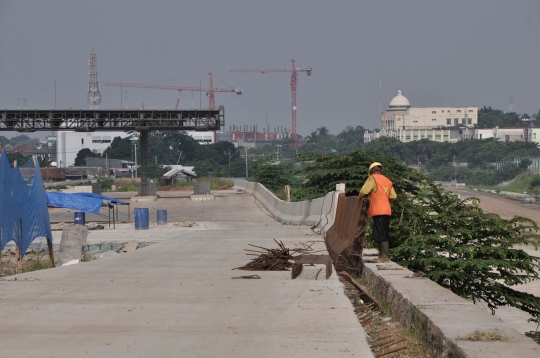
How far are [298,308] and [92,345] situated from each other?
2.71 m

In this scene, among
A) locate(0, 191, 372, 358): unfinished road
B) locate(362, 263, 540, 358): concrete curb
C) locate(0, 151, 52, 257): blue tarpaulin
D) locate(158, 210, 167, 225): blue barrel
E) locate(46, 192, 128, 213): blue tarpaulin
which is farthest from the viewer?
locate(158, 210, 167, 225): blue barrel

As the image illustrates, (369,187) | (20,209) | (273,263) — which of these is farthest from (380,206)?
(20,209)

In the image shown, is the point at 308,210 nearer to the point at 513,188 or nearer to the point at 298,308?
the point at 298,308

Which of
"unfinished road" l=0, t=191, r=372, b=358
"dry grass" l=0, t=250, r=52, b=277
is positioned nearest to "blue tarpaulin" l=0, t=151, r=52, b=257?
"dry grass" l=0, t=250, r=52, b=277

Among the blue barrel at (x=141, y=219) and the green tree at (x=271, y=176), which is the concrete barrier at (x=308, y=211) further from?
the green tree at (x=271, y=176)

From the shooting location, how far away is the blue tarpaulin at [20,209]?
18266mm

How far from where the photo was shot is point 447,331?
7371 mm

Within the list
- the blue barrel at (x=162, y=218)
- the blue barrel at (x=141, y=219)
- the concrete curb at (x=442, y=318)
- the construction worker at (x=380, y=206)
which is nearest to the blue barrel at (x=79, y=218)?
the blue barrel at (x=141, y=219)

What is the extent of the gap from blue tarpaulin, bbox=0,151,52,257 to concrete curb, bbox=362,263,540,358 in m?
Answer: 9.35

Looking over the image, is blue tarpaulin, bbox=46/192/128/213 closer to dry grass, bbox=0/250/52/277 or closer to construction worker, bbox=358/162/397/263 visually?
dry grass, bbox=0/250/52/277

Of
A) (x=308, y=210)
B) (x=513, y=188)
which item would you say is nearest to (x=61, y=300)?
(x=308, y=210)

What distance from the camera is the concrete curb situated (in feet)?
21.7

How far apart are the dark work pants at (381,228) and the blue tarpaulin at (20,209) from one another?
8.51 metres

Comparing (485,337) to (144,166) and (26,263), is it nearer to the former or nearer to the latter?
(26,263)
